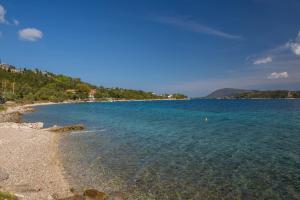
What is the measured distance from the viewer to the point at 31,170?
2273 cm

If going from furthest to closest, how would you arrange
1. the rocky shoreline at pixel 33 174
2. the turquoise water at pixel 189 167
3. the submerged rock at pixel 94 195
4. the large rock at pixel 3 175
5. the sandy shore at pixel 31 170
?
the large rock at pixel 3 175, the turquoise water at pixel 189 167, the sandy shore at pixel 31 170, the submerged rock at pixel 94 195, the rocky shoreline at pixel 33 174

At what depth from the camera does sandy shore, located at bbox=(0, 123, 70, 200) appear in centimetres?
1795

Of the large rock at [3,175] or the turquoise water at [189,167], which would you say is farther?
the large rock at [3,175]

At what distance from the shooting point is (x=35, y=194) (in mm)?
16984

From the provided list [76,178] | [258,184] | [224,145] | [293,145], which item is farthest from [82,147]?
[293,145]

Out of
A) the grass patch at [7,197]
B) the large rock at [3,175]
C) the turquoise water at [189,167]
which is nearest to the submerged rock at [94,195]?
the turquoise water at [189,167]

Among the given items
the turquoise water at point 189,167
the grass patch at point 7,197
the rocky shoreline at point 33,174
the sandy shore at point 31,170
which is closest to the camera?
the grass patch at point 7,197

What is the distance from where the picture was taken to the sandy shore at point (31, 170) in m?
18.0

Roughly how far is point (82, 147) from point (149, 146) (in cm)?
784

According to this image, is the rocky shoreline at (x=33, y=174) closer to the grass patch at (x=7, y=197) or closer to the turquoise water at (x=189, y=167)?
the grass patch at (x=7, y=197)

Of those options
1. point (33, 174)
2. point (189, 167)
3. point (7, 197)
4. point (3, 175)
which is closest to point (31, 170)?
point (33, 174)

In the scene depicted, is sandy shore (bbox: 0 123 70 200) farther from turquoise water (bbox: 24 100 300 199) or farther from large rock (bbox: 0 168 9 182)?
turquoise water (bbox: 24 100 300 199)

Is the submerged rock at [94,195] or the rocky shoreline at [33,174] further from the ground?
the rocky shoreline at [33,174]

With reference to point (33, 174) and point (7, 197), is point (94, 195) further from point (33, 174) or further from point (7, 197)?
point (33, 174)
